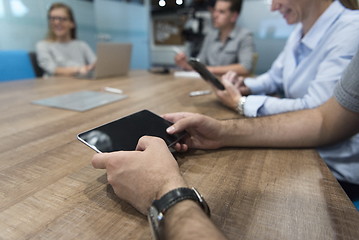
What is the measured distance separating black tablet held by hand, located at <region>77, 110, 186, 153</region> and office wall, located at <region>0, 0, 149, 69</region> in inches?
101

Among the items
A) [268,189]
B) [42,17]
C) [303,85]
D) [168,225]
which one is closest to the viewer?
[168,225]

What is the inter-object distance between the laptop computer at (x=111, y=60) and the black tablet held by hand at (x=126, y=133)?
41.2 inches

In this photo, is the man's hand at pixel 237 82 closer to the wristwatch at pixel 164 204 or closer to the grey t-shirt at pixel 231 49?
the grey t-shirt at pixel 231 49

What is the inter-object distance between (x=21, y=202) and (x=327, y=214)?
0.49m

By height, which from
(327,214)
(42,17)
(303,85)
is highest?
(42,17)

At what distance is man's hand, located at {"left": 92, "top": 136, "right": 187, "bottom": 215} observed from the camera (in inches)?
13.9

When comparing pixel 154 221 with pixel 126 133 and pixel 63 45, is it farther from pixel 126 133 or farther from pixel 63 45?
pixel 63 45

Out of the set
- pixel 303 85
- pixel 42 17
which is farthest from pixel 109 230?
pixel 42 17

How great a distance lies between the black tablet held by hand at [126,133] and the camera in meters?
0.44

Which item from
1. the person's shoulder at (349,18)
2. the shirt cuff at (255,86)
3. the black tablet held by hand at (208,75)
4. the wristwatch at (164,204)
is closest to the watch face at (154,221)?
the wristwatch at (164,204)

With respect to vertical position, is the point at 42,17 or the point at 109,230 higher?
the point at 42,17

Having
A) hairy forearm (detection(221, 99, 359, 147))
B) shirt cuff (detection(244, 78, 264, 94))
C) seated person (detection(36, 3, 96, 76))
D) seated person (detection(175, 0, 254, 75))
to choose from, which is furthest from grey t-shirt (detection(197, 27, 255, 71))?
hairy forearm (detection(221, 99, 359, 147))

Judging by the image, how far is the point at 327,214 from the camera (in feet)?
1.18

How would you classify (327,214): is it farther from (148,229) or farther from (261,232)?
(148,229)
